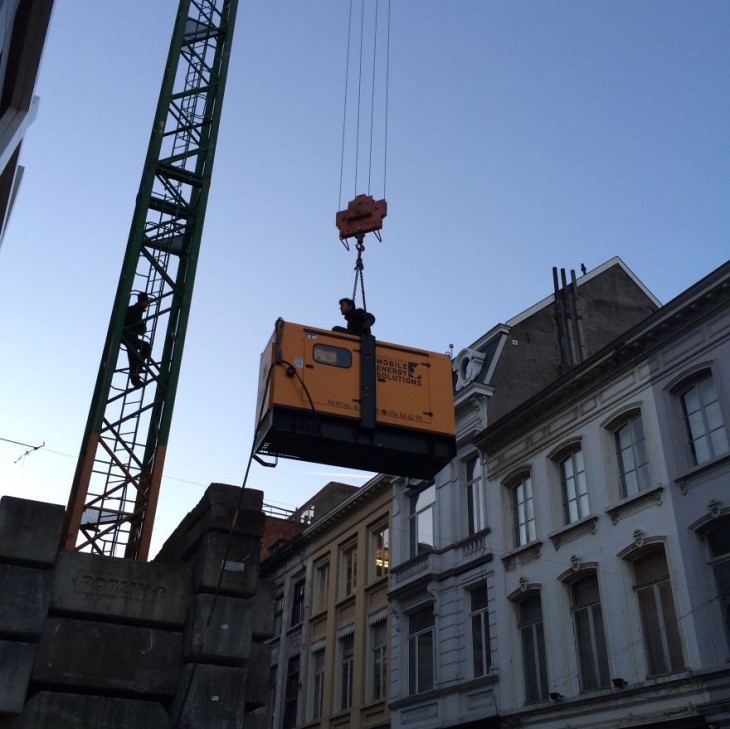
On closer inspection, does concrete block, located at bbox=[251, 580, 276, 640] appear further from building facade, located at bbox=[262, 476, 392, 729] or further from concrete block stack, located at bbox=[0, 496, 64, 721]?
building facade, located at bbox=[262, 476, 392, 729]

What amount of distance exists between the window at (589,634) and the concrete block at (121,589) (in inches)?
478

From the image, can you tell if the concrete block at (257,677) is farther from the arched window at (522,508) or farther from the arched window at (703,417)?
the arched window at (522,508)

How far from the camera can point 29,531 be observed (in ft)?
32.3

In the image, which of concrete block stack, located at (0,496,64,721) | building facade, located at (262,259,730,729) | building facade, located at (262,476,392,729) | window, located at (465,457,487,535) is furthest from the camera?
building facade, located at (262,476,392,729)

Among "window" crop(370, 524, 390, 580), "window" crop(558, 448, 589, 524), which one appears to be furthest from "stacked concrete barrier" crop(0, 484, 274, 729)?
"window" crop(370, 524, 390, 580)

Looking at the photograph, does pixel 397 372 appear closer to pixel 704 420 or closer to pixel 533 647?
pixel 704 420

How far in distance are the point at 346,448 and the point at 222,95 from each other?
8.78 meters

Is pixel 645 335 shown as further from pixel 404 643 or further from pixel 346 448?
pixel 404 643

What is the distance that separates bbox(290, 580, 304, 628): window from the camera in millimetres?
35844

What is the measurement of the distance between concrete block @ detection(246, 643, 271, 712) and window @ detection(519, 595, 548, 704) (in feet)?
39.8

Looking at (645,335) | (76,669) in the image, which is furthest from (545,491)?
(76,669)

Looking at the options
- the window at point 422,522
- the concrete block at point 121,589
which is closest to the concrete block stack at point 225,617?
the concrete block at point 121,589

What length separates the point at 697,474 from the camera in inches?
721

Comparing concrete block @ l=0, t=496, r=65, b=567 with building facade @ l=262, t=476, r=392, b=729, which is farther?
building facade @ l=262, t=476, r=392, b=729
